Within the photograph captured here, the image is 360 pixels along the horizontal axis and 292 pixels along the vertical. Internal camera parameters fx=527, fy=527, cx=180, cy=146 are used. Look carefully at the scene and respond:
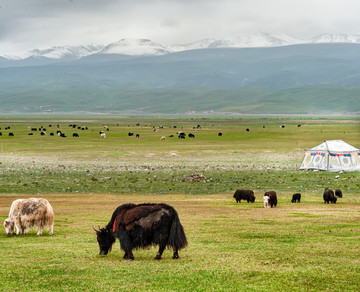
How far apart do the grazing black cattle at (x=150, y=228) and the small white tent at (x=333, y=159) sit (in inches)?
1672

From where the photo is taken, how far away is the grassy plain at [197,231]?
1269 cm

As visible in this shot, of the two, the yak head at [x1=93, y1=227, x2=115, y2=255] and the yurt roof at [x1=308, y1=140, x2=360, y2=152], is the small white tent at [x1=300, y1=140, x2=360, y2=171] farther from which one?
the yak head at [x1=93, y1=227, x2=115, y2=255]

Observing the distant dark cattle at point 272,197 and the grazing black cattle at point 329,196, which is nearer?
the distant dark cattle at point 272,197

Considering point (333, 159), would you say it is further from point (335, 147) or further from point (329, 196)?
point (329, 196)

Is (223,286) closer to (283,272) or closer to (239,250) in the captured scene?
(283,272)

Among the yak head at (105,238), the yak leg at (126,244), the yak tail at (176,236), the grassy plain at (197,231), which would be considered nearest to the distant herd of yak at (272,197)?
the grassy plain at (197,231)

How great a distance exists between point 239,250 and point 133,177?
108 feet

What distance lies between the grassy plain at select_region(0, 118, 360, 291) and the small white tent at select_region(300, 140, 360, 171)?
2.05 m

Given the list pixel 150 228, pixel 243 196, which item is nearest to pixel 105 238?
pixel 150 228

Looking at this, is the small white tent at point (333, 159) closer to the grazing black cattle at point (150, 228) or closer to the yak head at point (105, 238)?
the yak head at point (105, 238)

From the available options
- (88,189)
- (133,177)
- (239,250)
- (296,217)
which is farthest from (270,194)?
(133,177)

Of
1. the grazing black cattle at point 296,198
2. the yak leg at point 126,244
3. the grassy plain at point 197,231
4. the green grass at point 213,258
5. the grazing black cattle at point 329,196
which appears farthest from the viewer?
the grazing black cattle at point 296,198

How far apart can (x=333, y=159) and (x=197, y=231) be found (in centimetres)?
3669

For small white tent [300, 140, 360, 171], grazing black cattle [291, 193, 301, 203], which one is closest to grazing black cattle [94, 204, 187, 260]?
grazing black cattle [291, 193, 301, 203]
